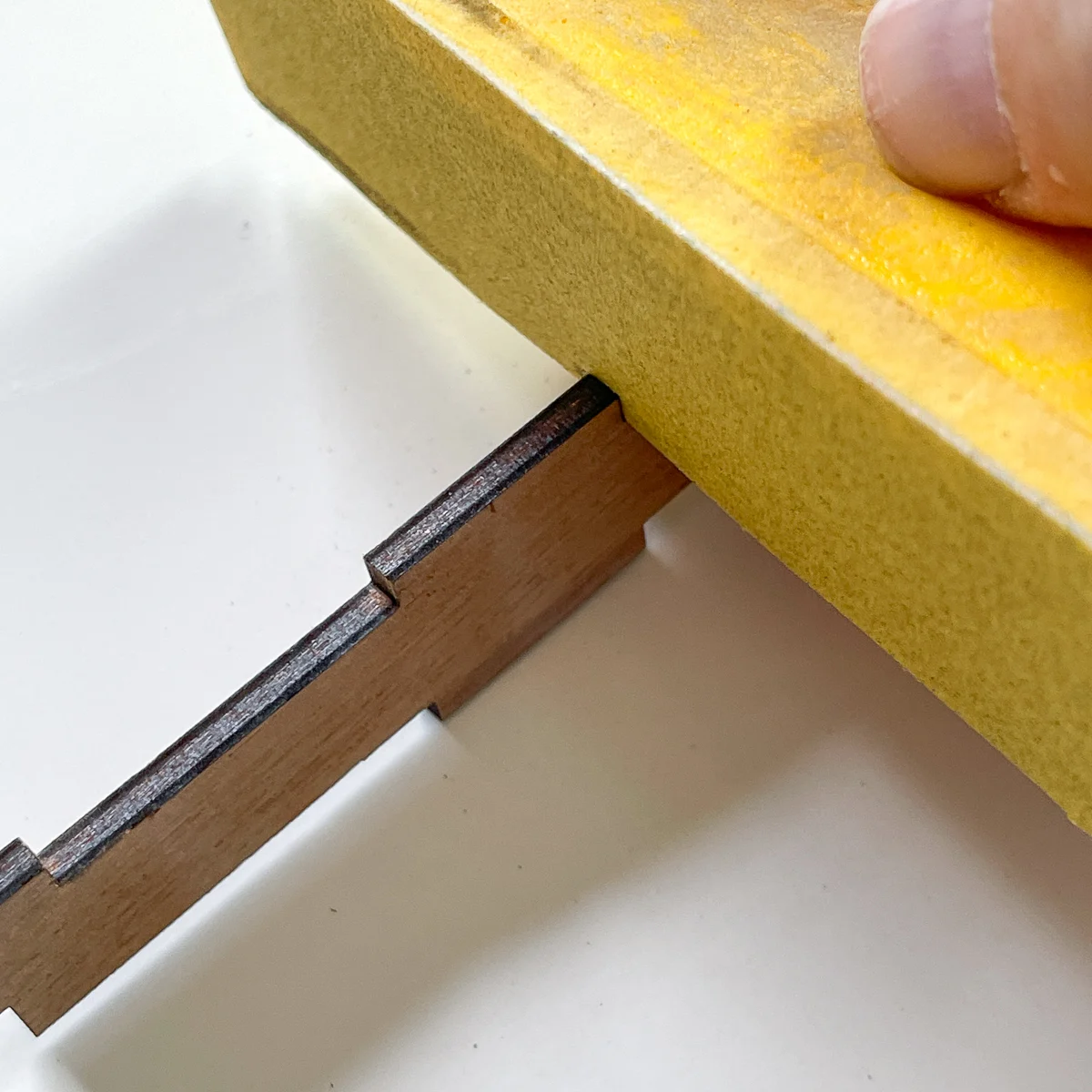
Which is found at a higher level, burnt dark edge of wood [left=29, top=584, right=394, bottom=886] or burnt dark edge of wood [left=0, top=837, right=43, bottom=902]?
burnt dark edge of wood [left=0, top=837, right=43, bottom=902]

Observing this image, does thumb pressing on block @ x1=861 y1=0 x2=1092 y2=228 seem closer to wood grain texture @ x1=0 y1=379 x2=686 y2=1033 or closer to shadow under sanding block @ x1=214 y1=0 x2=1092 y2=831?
shadow under sanding block @ x1=214 y1=0 x2=1092 y2=831

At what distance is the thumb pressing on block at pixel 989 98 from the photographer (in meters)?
0.44

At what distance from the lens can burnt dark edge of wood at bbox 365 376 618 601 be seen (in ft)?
2.13

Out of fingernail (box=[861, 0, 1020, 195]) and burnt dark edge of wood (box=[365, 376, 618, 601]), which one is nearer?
fingernail (box=[861, 0, 1020, 195])

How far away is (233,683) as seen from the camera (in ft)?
2.61

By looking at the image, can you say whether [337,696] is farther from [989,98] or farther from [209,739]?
[989,98]

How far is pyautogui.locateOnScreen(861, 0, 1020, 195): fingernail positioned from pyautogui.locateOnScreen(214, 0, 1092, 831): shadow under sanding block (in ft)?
0.05

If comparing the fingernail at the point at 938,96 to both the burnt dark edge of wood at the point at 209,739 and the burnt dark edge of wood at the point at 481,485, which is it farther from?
the burnt dark edge of wood at the point at 209,739

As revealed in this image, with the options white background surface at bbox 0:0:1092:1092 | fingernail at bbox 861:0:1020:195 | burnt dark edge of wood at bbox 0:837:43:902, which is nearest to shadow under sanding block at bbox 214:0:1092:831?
fingernail at bbox 861:0:1020:195

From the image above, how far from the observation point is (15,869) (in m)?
0.58

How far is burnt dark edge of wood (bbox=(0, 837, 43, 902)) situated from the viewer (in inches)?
22.9

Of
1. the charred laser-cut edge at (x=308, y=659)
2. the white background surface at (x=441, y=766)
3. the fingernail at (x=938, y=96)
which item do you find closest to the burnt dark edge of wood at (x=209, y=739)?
the charred laser-cut edge at (x=308, y=659)

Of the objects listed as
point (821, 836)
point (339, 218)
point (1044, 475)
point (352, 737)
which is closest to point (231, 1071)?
point (352, 737)

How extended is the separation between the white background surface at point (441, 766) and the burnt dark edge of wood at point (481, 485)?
159 mm
